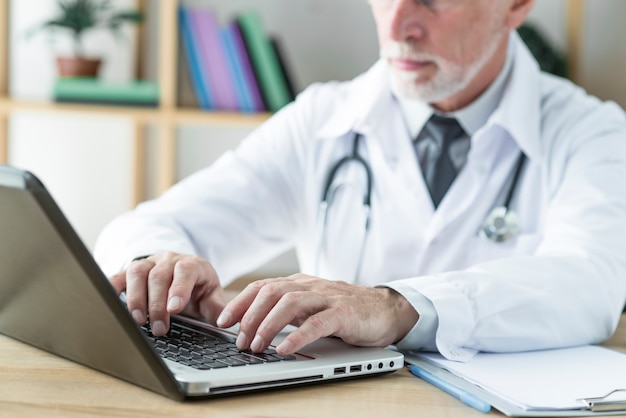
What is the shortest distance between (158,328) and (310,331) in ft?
0.61

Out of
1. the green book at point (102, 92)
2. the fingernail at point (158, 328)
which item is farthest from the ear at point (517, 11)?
the green book at point (102, 92)

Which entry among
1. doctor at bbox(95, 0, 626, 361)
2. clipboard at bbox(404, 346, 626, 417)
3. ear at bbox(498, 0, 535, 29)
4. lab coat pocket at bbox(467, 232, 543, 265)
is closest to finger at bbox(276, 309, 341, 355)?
clipboard at bbox(404, 346, 626, 417)

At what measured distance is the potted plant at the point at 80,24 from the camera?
2.75 meters

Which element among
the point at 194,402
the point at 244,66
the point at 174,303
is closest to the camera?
the point at 194,402

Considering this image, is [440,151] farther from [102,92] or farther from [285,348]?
[102,92]

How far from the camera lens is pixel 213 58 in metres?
2.73

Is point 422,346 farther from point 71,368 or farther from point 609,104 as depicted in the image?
point 609,104

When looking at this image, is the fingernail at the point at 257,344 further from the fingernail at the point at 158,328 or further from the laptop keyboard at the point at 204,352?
the fingernail at the point at 158,328

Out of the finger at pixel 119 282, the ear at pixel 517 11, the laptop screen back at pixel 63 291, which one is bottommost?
the finger at pixel 119 282

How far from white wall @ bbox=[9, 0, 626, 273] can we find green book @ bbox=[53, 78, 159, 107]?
7cm

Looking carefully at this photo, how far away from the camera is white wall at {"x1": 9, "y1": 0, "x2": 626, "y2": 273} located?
283 cm

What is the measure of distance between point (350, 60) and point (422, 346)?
1.98 m

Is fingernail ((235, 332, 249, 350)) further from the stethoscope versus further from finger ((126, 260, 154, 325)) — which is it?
the stethoscope

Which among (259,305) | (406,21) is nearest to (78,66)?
(406,21)
